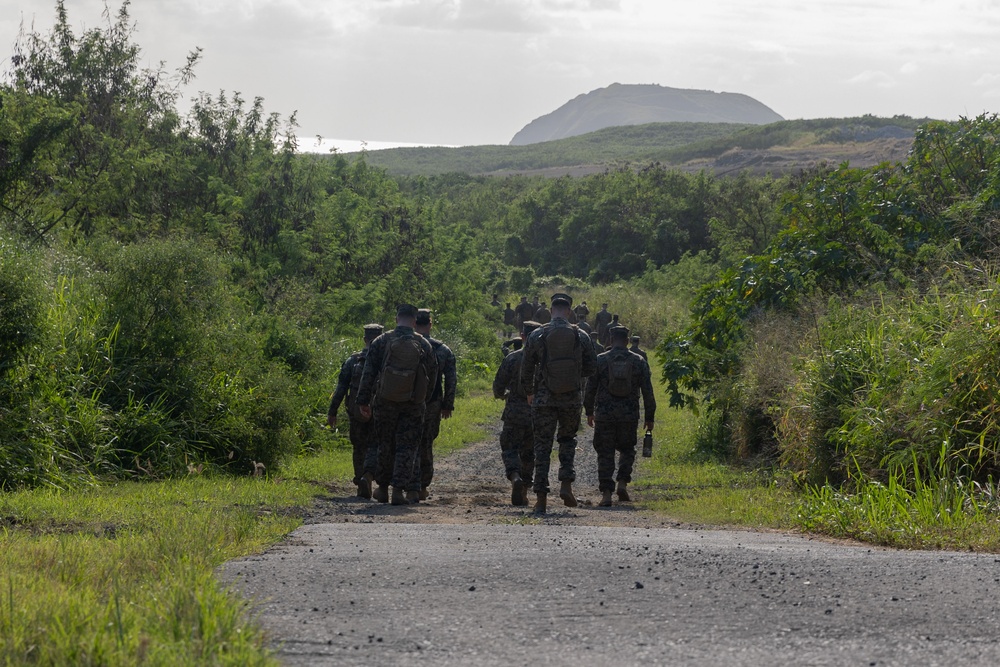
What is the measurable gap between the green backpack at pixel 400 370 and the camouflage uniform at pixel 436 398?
458mm

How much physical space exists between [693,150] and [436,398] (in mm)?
116433

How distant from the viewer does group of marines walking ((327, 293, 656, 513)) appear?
38.7 ft

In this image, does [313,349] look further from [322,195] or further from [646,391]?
[322,195]

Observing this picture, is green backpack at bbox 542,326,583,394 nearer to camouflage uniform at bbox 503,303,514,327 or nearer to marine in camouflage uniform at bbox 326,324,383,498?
marine in camouflage uniform at bbox 326,324,383,498

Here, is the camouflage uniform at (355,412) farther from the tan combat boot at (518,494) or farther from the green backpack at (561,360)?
the green backpack at (561,360)

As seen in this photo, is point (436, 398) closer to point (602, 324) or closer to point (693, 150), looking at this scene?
point (602, 324)

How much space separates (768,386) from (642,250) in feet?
167

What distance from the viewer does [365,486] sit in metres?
12.8

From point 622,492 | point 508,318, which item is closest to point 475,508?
point 622,492

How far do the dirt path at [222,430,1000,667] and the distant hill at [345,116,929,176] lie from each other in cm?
7014

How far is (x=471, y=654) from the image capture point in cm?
498

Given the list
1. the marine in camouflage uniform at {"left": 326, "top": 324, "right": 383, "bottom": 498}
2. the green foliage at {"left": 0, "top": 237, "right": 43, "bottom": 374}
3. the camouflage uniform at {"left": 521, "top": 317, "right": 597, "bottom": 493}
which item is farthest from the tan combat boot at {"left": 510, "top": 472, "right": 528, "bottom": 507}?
the green foliage at {"left": 0, "top": 237, "right": 43, "bottom": 374}

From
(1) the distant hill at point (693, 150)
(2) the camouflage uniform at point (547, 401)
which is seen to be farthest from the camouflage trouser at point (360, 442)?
(1) the distant hill at point (693, 150)

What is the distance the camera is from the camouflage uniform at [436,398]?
12.7 m
